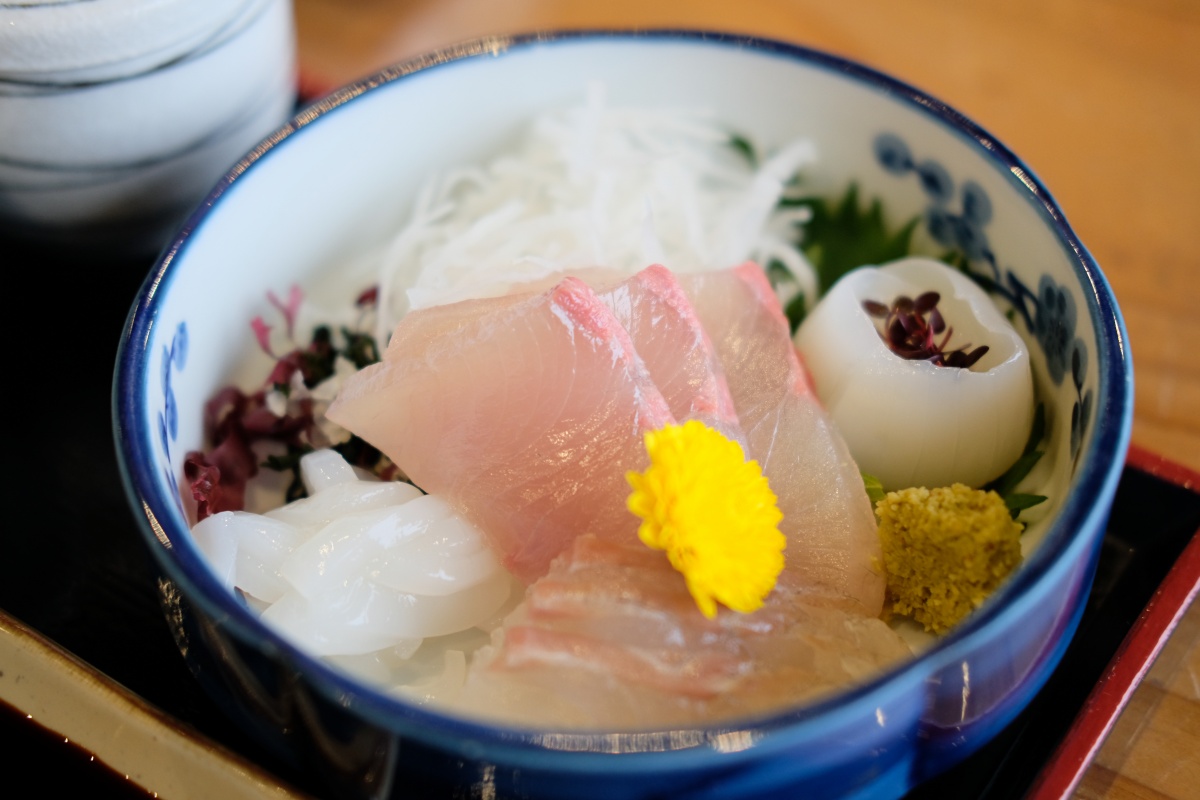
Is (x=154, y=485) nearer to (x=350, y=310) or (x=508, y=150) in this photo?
(x=350, y=310)

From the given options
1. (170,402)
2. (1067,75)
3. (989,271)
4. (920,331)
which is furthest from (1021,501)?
(1067,75)

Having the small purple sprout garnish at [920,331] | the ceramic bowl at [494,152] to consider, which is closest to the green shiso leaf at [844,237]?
the ceramic bowl at [494,152]

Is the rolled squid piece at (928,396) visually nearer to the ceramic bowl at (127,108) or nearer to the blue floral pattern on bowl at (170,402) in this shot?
the blue floral pattern on bowl at (170,402)

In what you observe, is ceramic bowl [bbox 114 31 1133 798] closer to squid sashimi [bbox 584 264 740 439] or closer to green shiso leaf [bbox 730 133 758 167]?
green shiso leaf [bbox 730 133 758 167]

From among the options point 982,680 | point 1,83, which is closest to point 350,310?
point 1,83

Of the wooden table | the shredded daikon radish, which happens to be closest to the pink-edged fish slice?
the shredded daikon radish

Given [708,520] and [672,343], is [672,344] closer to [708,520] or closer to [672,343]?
[672,343]
